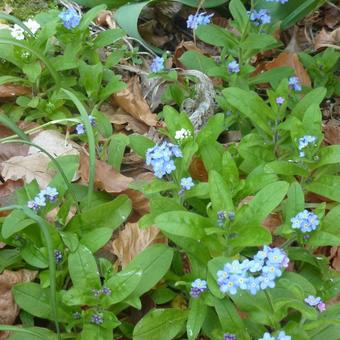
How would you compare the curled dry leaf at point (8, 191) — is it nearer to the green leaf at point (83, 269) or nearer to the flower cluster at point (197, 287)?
the green leaf at point (83, 269)

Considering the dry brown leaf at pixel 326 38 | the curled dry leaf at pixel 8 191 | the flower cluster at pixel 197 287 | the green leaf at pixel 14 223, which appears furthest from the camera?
the dry brown leaf at pixel 326 38

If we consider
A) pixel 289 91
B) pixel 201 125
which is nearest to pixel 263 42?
pixel 289 91

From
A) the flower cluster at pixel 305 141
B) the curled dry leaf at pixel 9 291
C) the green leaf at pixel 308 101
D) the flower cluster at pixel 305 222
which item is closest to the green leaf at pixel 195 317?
the flower cluster at pixel 305 222

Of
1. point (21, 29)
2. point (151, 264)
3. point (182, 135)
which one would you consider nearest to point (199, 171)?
point (182, 135)

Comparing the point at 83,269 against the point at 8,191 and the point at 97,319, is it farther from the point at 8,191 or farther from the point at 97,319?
the point at 8,191

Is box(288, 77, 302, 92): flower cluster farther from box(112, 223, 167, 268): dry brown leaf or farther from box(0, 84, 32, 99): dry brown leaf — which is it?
box(0, 84, 32, 99): dry brown leaf

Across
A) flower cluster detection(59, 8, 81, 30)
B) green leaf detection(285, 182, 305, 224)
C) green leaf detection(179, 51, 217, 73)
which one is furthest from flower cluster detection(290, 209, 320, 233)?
flower cluster detection(59, 8, 81, 30)

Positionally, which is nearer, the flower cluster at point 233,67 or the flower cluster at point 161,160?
the flower cluster at point 161,160
